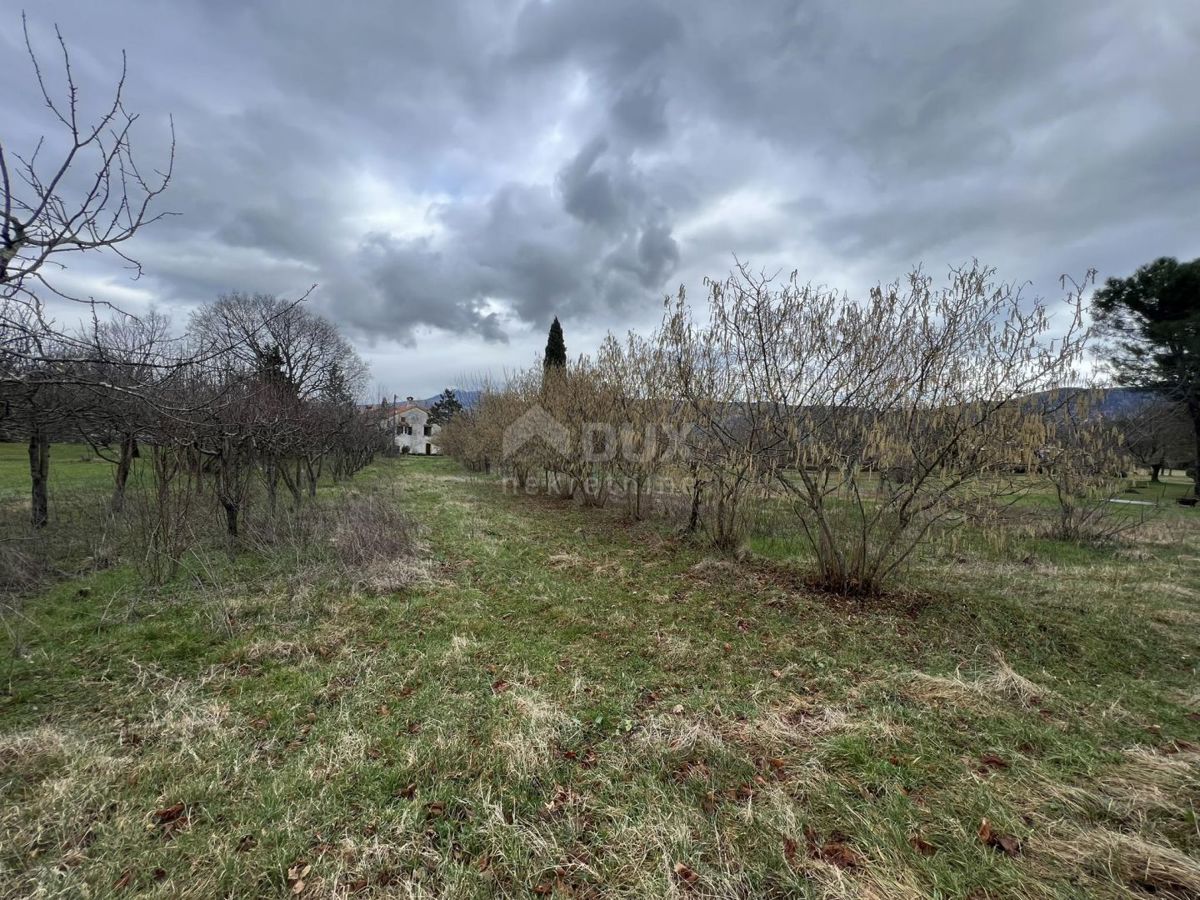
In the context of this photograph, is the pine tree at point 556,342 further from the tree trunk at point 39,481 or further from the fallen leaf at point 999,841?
the fallen leaf at point 999,841

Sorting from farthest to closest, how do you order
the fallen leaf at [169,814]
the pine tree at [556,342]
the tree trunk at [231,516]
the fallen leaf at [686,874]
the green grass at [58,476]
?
the pine tree at [556,342]
the green grass at [58,476]
the tree trunk at [231,516]
the fallen leaf at [169,814]
the fallen leaf at [686,874]

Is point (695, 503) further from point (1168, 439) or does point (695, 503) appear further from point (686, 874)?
point (1168, 439)

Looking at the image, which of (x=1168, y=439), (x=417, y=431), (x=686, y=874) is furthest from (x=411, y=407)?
(x=1168, y=439)

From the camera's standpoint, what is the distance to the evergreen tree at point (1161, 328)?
17.0 metres

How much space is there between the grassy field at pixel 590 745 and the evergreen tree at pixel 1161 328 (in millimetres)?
19533

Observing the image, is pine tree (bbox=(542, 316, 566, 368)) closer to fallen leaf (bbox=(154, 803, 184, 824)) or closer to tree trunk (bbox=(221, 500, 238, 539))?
tree trunk (bbox=(221, 500, 238, 539))

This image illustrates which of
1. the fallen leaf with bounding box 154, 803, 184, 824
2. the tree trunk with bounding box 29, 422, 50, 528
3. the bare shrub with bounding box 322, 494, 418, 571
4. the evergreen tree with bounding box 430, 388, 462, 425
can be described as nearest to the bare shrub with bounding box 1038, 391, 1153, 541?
the fallen leaf with bounding box 154, 803, 184, 824

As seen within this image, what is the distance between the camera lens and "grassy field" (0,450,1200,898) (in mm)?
1941

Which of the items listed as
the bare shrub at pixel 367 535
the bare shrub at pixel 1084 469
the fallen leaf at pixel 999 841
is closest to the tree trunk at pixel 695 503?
the bare shrub at pixel 1084 469

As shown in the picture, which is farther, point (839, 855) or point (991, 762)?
point (991, 762)

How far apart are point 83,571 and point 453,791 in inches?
266

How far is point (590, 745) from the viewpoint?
9.21 ft

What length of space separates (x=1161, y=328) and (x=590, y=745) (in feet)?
88.9

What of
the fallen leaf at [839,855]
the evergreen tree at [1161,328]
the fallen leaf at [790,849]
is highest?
the evergreen tree at [1161,328]
